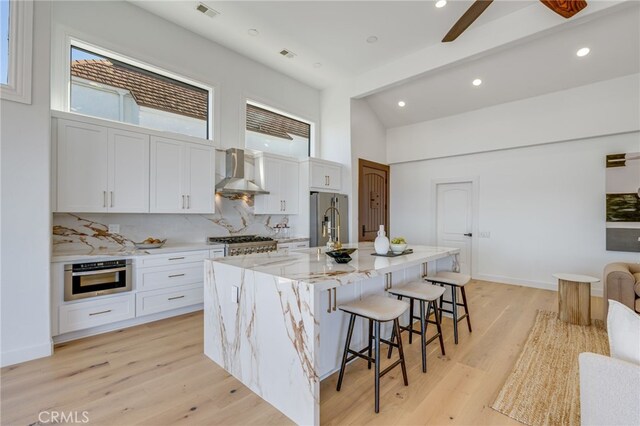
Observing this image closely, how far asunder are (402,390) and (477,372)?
0.73 metres

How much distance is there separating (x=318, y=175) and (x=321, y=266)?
3.32 m

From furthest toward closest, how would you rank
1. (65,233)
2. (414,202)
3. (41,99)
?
(414,202)
(65,233)
(41,99)

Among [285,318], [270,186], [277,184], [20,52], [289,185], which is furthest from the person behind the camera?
[289,185]

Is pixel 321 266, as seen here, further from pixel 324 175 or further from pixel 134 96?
pixel 134 96

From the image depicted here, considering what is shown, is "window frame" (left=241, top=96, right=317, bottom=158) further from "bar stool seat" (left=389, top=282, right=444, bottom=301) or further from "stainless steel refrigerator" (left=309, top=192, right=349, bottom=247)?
"bar stool seat" (left=389, top=282, right=444, bottom=301)

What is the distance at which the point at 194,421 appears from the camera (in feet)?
5.99

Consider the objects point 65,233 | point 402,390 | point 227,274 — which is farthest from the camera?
point 65,233

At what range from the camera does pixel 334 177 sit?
573 centimetres

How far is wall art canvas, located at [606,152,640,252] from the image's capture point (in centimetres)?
424

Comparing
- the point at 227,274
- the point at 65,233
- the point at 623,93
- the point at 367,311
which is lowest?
the point at 367,311

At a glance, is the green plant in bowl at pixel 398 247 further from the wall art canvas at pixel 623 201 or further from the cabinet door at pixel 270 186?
the wall art canvas at pixel 623 201

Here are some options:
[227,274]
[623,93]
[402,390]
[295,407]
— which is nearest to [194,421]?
[295,407]

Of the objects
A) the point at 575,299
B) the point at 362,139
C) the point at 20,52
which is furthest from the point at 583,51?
the point at 20,52

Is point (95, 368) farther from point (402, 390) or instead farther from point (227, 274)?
point (402, 390)
